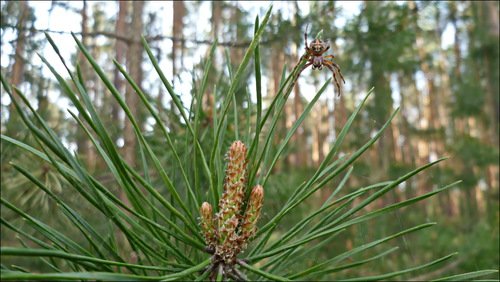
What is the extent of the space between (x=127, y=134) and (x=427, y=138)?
12011mm

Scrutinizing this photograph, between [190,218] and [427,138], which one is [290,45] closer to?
[190,218]

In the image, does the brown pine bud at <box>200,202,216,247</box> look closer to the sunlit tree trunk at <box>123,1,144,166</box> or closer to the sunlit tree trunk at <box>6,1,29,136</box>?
the sunlit tree trunk at <box>123,1,144,166</box>

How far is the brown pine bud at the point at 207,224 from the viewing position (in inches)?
24.8

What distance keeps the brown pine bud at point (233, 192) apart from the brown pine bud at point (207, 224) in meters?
0.01

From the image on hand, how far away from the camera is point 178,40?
1.84 m

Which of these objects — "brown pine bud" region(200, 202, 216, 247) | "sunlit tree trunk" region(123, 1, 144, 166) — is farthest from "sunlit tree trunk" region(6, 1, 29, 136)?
"brown pine bud" region(200, 202, 216, 247)

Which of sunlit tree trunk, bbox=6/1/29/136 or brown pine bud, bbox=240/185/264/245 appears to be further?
sunlit tree trunk, bbox=6/1/29/136

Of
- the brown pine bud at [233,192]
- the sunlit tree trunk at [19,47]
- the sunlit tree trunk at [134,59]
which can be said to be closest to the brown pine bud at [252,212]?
the brown pine bud at [233,192]

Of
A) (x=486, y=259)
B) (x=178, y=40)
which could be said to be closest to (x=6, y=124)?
(x=178, y=40)

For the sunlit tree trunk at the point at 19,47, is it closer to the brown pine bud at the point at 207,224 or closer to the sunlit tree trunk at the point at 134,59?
the sunlit tree trunk at the point at 134,59

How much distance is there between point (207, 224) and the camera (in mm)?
635

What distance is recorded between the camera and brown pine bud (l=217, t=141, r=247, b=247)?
2.02 ft

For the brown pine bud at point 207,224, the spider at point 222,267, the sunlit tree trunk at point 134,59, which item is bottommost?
the spider at point 222,267

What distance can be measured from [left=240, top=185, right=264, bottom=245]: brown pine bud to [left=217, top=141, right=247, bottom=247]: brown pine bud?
1 cm
